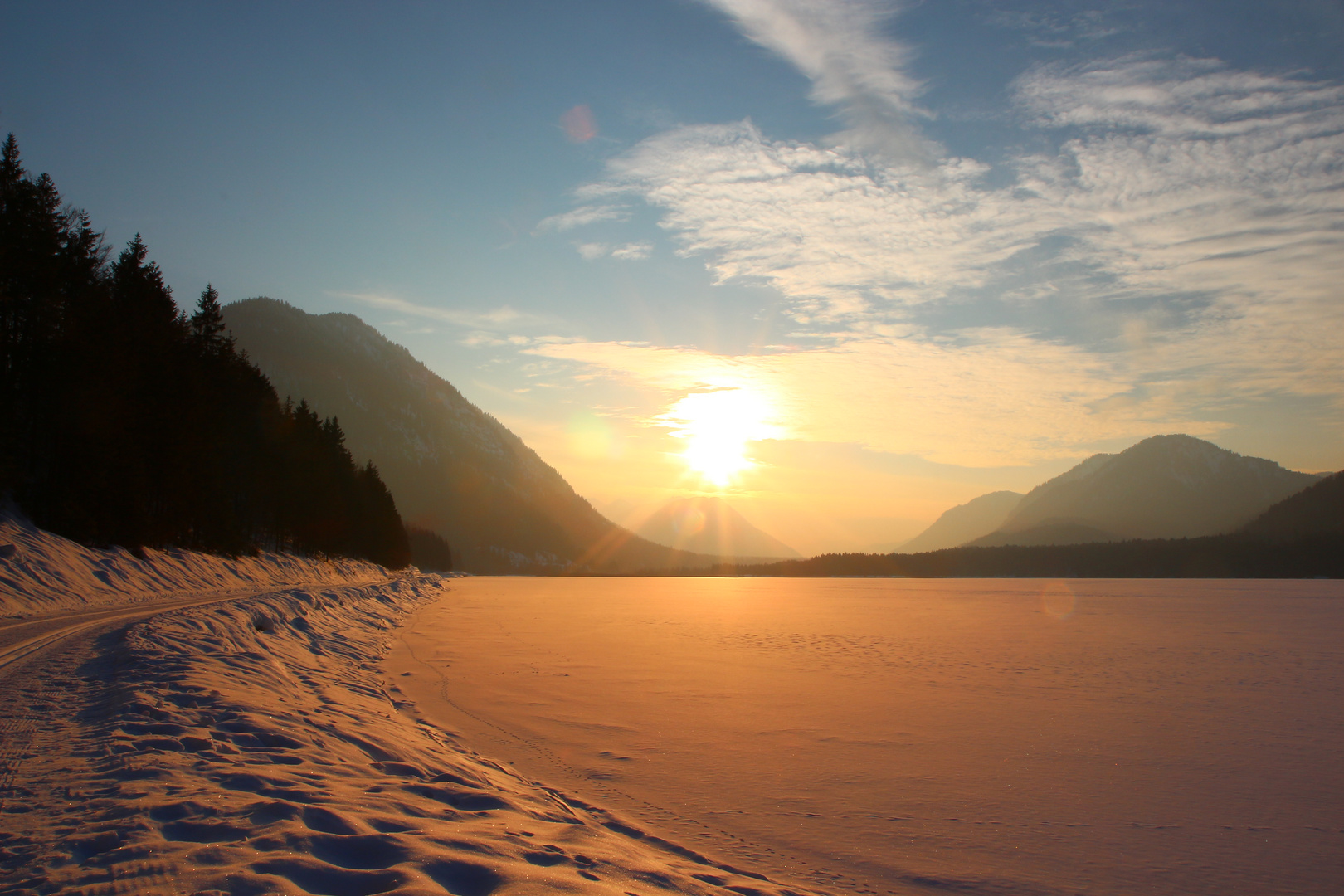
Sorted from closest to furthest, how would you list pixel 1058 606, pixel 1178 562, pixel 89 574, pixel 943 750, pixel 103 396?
pixel 943 750 < pixel 89 574 < pixel 103 396 < pixel 1058 606 < pixel 1178 562

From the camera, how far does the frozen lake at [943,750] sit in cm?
753

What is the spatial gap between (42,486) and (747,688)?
34435mm

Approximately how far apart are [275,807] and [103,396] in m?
36.4

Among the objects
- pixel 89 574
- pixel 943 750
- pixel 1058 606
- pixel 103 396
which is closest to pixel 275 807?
pixel 943 750

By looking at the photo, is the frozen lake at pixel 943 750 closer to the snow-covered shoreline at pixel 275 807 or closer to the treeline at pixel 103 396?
the snow-covered shoreline at pixel 275 807

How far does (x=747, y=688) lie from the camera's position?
56.6 feet

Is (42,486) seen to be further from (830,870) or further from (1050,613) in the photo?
(1050,613)

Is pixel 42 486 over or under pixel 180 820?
over

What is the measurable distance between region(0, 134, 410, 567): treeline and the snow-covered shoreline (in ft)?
85.3

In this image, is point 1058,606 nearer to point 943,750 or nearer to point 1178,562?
point 943,750

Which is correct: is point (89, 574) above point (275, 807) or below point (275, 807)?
below

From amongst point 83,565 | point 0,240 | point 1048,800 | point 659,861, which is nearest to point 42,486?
point 83,565

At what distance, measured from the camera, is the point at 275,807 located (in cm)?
645

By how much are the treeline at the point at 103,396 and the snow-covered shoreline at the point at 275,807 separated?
26.0 metres
